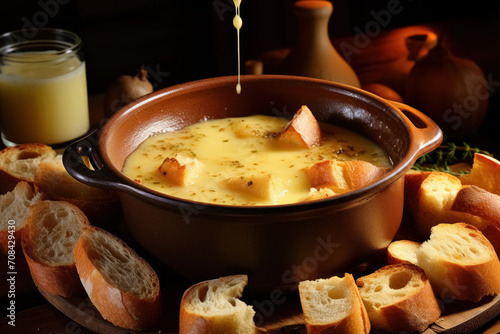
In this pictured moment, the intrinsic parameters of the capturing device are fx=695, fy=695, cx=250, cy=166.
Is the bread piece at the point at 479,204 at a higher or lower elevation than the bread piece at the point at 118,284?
higher

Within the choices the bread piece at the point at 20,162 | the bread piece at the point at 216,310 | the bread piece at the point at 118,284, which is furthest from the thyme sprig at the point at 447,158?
the bread piece at the point at 20,162

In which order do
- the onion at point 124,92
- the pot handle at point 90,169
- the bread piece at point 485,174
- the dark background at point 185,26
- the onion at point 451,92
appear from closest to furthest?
the pot handle at point 90,169 → the bread piece at point 485,174 → the onion at point 451,92 → the onion at point 124,92 → the dark background at point 185,26

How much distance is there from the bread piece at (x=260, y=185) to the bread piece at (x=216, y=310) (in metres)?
0.29

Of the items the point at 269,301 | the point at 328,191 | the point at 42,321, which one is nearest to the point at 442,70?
the point at 328,191

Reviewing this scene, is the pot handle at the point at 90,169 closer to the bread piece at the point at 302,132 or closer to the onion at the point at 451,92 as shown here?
the bread piece at the point at 302,132

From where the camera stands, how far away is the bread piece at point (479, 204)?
1968 millimetres

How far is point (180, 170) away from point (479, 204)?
86 centimetres

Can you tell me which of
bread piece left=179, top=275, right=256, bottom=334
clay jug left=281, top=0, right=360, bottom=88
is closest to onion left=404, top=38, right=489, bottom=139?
clay jug left=281, top=0, right=360, bottom=88

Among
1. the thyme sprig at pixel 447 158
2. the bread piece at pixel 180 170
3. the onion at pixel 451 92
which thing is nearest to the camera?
the bread piece at pixel 180 170

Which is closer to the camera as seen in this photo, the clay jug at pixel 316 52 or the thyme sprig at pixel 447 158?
the thyme sprig at pixel 447 158

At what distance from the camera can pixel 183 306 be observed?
1.66 metres

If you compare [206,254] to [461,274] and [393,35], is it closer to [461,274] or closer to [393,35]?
[461,274]

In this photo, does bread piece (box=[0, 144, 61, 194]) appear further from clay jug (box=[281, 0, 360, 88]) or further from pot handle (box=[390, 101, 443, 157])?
pot handle (box=[390, 101, 443, 157])

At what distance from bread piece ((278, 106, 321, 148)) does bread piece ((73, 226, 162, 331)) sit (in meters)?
0.69
